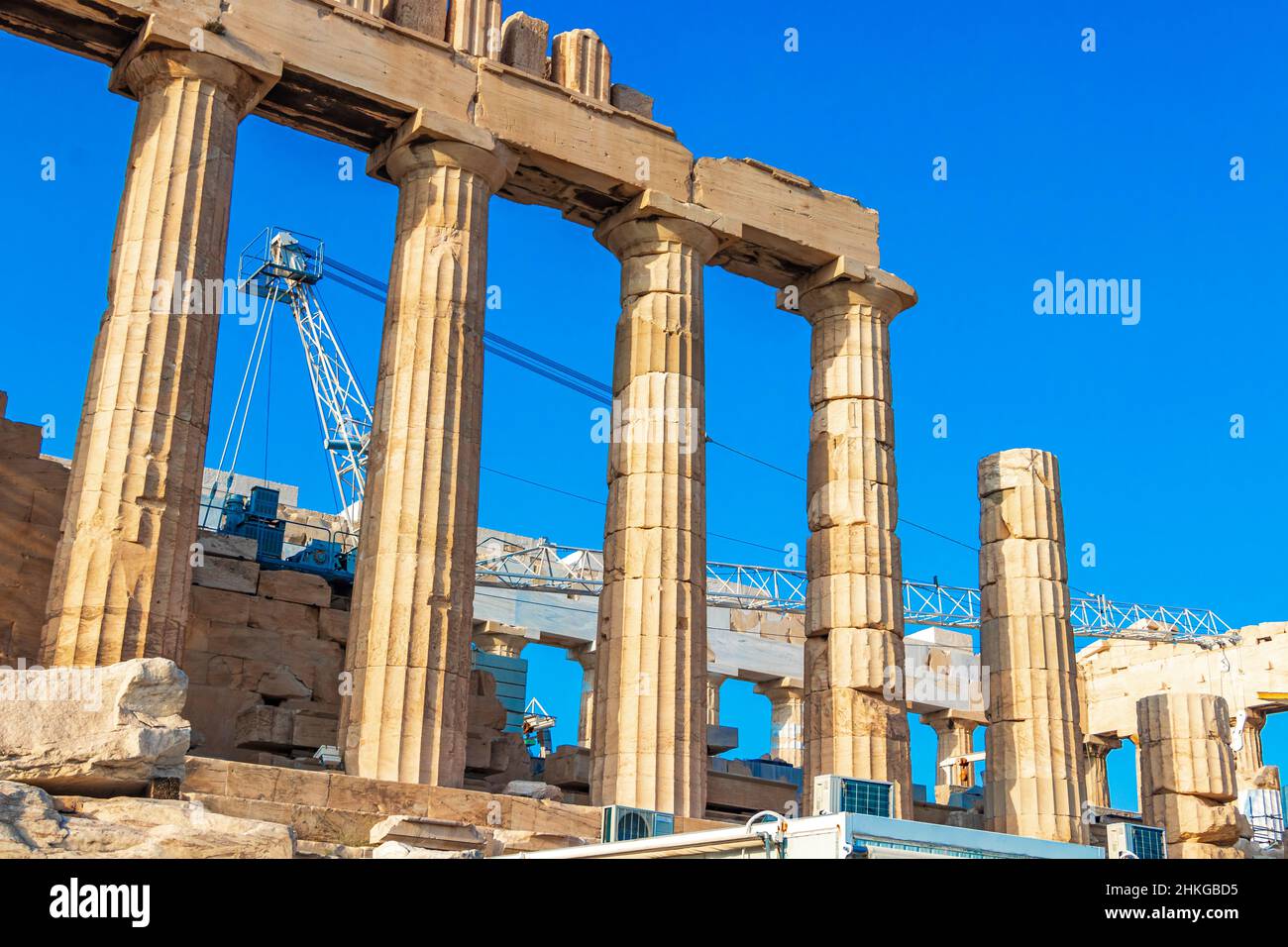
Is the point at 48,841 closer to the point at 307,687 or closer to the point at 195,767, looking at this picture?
the point at 195,767

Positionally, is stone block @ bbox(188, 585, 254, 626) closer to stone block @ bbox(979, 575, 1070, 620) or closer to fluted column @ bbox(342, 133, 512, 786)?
fluted column @ bbox(342, 133, 512, 786)

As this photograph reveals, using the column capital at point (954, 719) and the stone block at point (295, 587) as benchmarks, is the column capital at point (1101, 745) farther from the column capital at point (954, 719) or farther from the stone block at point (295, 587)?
the stone block at point (295, 587)

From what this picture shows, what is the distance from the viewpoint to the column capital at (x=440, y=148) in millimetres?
24859

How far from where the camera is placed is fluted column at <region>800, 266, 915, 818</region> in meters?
26.7

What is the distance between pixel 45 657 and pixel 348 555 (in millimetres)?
12422

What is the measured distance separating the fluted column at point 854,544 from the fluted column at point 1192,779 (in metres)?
6.38

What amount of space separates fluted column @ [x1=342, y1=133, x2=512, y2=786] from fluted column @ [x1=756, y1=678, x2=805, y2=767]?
1014 inches

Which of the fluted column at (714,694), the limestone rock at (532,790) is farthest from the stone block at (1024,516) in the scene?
the fluted column at (714,694)

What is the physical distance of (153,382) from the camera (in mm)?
21219

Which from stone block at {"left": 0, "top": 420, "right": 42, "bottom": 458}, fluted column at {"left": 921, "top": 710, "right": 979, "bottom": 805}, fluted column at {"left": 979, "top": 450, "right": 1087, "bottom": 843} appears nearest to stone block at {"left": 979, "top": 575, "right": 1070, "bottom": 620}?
fluted column at {"left": 979, "top": 450, "right": 1087, "bottom": 843}

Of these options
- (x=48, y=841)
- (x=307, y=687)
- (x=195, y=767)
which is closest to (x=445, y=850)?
(x=195, y=767)

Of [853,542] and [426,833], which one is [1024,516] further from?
[426,833]
